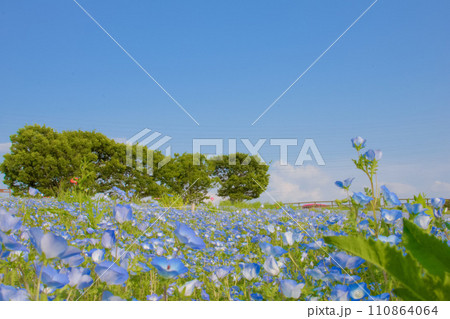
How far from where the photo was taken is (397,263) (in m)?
1.21

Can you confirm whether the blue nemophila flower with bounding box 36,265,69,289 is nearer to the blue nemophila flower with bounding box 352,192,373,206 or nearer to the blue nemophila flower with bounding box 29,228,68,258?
the blue nemophila flower with bounding box 29,228,68,258

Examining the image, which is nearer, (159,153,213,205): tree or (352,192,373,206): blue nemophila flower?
(352,192,373,206): blue nemophila flower

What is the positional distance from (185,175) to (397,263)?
2711cm

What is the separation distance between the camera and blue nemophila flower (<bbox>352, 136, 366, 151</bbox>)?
2.44 metres

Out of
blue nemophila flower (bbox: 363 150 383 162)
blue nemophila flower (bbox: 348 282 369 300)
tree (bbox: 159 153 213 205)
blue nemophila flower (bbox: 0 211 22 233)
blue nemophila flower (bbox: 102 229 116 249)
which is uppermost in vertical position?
tree (bbox: 159 153 213 205)

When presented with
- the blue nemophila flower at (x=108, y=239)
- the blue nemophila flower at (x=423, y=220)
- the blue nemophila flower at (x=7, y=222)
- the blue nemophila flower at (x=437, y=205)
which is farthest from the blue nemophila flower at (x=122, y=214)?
the blue nemophila flower at (x=437, y=205)

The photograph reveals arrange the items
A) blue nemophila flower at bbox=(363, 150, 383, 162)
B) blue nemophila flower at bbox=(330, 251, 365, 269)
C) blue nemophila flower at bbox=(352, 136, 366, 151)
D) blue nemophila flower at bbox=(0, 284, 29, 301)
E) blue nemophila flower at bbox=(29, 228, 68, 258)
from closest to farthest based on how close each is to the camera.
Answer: blue nemophila flower at bbox=(29, 228, 68, 258) → blue nemophila flower at bbox=(0, 284, 29, 301) → blue nemophila flower at bbox=(330, 251, 365, 269) → blue nemophila flower at bbox=(363, 150, 383, 162) → blue nemophila flower at bbox=(352, 136, 366, 151)

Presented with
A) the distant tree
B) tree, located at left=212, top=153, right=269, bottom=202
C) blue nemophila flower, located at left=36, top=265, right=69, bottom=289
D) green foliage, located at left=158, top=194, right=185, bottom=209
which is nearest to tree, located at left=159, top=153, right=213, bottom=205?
the distant tree

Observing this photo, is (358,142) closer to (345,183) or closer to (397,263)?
(345,183)

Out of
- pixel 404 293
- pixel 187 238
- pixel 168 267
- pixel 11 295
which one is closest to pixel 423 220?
pixel 404 293

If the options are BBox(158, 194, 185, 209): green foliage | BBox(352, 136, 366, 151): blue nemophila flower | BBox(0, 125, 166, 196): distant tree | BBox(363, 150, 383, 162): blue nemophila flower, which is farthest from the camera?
BBox(0, 125, 166, 196): distant tree

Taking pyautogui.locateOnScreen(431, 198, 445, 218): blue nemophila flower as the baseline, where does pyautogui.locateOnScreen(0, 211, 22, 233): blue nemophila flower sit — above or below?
below

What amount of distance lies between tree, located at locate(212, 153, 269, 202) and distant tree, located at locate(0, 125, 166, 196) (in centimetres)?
903
